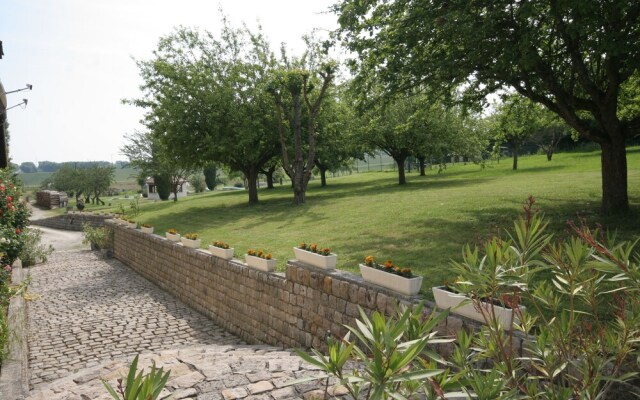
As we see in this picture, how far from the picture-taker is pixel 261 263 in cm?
925

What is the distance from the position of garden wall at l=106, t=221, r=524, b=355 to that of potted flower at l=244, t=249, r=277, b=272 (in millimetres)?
123

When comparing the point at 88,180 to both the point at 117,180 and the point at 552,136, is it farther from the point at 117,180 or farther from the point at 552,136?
the point at 117,180

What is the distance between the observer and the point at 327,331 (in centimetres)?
718

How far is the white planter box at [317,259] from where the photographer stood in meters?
7.41

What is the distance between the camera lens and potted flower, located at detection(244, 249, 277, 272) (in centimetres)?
909

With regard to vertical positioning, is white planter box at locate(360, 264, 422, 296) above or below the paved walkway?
above

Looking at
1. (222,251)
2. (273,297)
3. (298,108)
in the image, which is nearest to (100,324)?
(222,251)

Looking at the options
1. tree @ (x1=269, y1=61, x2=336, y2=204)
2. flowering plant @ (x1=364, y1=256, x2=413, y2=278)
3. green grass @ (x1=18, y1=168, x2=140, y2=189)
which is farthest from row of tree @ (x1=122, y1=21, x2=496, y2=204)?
green grass @ (x1=18, y1=168, x2=140, y2=189)

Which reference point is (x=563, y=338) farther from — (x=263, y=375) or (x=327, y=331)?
(x=327, y=331)

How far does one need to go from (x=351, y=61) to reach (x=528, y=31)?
4.39 metres

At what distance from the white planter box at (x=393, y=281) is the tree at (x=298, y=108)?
560 inches

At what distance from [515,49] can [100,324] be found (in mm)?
11152

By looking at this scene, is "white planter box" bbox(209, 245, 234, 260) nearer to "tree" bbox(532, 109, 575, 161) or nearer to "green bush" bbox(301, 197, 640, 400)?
"green bush" bbox(301, 197, 640, 400)

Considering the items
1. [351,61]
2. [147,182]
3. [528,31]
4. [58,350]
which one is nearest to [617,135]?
[528,31]
